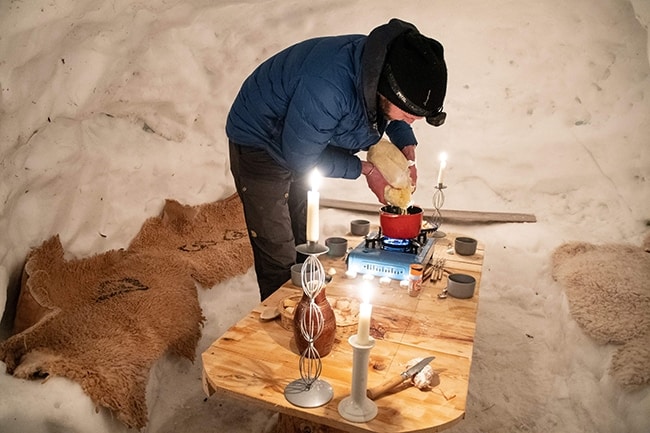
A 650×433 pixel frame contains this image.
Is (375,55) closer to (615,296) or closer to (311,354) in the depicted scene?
(311,354)

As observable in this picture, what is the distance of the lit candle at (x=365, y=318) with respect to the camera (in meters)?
0.98

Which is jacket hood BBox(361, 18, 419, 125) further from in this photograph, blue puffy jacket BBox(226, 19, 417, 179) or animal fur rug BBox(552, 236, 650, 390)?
animal fur rug BBox(552, 236, 650, 390)

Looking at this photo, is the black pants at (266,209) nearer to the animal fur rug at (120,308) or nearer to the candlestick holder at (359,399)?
the animal fur rug at (120,308)

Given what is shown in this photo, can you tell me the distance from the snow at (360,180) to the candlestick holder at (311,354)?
907mm

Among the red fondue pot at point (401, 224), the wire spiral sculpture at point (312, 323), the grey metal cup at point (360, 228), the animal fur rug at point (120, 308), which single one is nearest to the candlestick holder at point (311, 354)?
the wire spiral sculpture at point (312, 323)

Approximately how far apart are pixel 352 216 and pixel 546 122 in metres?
1.75

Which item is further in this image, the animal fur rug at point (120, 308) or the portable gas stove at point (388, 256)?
the portable gas stove at point (388, 256)

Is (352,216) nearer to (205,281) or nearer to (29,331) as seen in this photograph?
(205,281)

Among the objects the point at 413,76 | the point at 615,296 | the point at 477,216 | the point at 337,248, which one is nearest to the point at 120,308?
the point at 337,248

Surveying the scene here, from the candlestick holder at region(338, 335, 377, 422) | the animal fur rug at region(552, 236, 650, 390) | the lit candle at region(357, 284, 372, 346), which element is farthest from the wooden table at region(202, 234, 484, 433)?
the animal fur rug at region(552, 236, 650, 390)

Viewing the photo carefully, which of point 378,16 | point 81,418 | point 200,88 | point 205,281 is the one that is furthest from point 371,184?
point 378,16

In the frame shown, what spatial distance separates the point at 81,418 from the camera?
1587mm

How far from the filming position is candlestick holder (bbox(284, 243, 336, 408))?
1161 millimetres

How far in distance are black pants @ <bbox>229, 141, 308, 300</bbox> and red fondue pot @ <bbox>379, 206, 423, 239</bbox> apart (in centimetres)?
44
